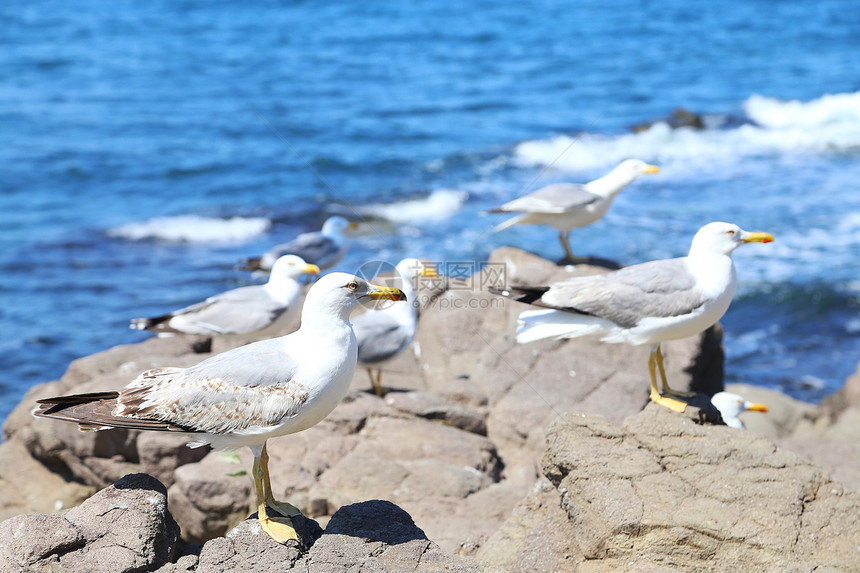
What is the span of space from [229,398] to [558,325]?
256 centimetres

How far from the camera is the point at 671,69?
26594mm

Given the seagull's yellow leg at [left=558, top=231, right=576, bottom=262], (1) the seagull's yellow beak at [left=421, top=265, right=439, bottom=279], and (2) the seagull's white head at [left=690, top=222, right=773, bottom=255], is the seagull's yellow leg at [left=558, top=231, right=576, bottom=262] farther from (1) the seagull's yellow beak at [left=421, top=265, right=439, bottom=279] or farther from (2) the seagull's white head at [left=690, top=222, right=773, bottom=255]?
(2) the seagull's white head at [left=690, top=222, right=773, bottom=255]

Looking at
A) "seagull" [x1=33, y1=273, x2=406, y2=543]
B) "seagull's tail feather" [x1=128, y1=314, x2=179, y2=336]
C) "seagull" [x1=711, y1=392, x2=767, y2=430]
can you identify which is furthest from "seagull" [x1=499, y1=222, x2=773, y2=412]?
"seagull's tail feather" [x1=128, y1=314, x2=179, y2=336]

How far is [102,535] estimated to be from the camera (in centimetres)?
397

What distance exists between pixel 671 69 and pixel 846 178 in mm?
10004

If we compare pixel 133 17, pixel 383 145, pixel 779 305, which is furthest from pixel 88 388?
pixel 133 17

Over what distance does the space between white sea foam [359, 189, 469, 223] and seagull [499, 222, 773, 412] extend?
1002 cm

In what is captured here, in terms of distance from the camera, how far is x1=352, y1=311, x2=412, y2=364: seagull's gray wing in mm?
7512

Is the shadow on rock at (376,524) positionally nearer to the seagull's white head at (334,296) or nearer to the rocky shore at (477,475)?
the rocky shore at (477,475)

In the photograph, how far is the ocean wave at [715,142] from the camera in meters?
19.1

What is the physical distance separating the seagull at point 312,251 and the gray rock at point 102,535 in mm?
6115

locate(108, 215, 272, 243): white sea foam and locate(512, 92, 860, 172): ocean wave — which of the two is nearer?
locate(108, 215, 272, 243): white sea foam

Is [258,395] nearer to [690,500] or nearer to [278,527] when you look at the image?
[278,527]

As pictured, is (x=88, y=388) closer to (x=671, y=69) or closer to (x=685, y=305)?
(x=685, y=305)
